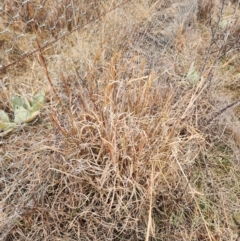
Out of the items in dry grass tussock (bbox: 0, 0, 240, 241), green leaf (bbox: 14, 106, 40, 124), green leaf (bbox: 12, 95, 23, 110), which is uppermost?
green leaf (bbox: 12, 95, 23, 110)

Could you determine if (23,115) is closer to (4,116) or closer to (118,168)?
(4,116)

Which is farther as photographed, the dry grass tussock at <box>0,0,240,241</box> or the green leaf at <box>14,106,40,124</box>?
the green leaf at <box>14,106,40,124</box>

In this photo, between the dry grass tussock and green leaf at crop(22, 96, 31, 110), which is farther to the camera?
green leaf at crop(22, 96, 31, 110)

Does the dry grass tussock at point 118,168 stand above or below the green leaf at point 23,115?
below

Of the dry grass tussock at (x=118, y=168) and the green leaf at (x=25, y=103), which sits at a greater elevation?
the green leaf at (x=25, y=103)

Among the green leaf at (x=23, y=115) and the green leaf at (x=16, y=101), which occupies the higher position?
the green leaf at (x=16, y=101)

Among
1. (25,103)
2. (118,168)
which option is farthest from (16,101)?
(118,168)

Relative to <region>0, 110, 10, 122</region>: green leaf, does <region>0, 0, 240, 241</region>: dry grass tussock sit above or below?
below

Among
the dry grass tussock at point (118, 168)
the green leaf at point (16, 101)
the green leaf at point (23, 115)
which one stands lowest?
the dry grass tussock at point (118, 168)

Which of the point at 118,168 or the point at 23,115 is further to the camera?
the point at 23,115

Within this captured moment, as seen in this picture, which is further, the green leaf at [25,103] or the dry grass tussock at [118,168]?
the green leaf at [25,103]

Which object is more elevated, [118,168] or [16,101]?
[16,101]

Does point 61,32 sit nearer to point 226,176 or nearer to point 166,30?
point 166,30

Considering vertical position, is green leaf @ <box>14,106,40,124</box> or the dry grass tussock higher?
green leaf @ <box>14,106,40,124</box>
